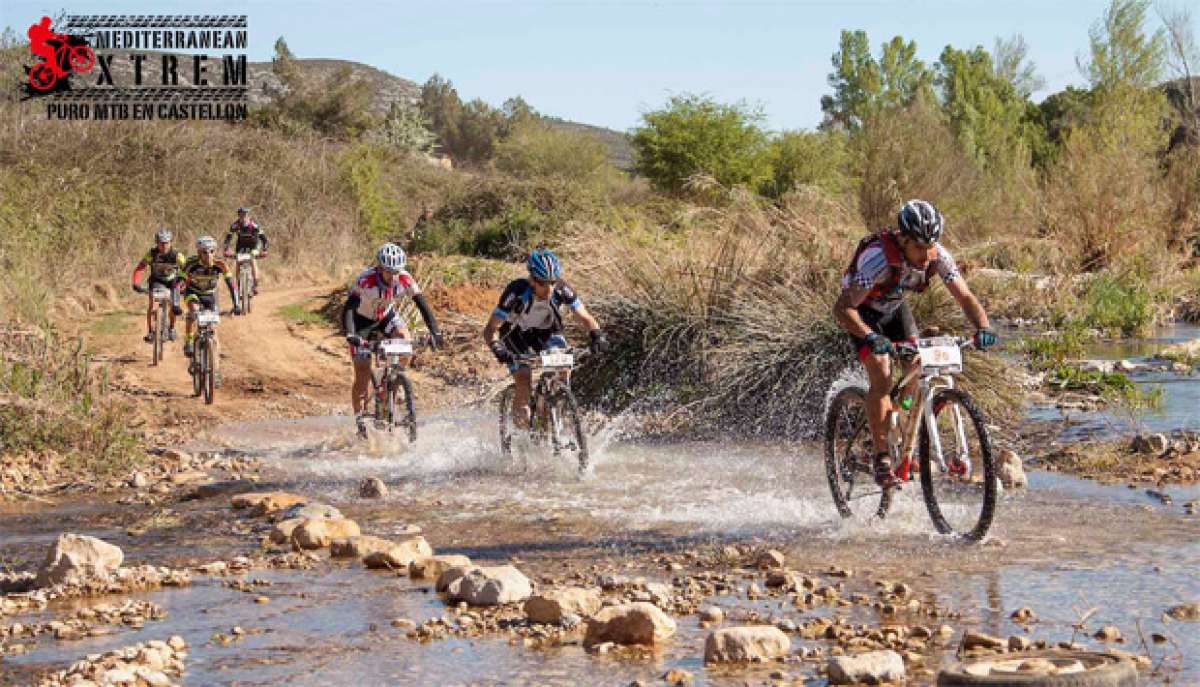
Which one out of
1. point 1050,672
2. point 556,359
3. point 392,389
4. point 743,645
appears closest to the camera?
point 1050,672

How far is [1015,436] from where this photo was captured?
12312mm

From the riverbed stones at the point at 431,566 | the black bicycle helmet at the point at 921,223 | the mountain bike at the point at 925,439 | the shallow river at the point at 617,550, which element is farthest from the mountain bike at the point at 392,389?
the black bicycle helmet at the point at 921,223

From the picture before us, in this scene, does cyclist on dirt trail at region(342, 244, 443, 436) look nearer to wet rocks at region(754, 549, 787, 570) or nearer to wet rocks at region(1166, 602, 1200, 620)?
wet rocks at region(754, 549, 787, 570)

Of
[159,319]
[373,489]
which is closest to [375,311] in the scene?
[373,489]

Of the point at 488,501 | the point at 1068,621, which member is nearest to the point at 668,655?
the point at 1068,621

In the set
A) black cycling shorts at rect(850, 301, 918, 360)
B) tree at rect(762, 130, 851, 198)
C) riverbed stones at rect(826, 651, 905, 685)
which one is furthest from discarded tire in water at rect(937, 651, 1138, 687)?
tree at rect(762, 130, 851, 198)

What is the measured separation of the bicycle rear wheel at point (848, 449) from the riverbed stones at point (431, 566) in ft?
8.43

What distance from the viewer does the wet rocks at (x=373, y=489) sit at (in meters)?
10.7

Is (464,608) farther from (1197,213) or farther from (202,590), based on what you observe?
(1197,213)

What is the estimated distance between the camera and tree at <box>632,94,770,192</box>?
138ft

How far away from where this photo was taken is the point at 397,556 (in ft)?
26.1

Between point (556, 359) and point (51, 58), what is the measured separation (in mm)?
25926

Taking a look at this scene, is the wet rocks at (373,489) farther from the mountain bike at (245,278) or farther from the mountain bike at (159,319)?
the mountain bike at (245,278)

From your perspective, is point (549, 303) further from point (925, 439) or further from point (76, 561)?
point (76, 561)
